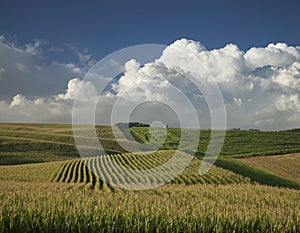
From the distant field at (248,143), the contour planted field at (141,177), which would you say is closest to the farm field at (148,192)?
the contour planted field at (141,177)

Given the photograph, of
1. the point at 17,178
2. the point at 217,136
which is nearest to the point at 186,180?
the point at 17,178

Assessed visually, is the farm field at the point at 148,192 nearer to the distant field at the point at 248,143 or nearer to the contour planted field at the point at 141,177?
the contour planted field at the point at 141,177

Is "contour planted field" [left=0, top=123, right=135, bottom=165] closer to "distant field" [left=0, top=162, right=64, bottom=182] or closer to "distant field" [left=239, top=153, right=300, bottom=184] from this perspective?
"distant field" [left=0, top=162, right=64, bottom=182]

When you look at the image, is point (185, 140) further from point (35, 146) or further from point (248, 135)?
point (35, 146)

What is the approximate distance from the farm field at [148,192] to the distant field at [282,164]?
15cm

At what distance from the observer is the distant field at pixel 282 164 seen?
4520 centimetres

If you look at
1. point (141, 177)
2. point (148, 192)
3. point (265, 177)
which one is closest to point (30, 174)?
point (141, 177)

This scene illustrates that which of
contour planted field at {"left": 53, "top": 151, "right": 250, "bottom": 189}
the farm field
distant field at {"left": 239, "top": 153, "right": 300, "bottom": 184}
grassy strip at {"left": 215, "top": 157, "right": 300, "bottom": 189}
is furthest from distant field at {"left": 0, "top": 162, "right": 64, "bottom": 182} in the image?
distant field at {"left": 239, "top": 153, "right": 300, "bottom": 184}

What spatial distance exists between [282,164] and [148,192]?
41.2 m

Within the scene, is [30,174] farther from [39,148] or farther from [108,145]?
[108,145]

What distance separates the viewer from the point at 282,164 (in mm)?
52688

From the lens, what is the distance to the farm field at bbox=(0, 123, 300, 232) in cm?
761

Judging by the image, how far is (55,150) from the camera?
65.9 metres

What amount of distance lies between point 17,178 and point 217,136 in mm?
62804
